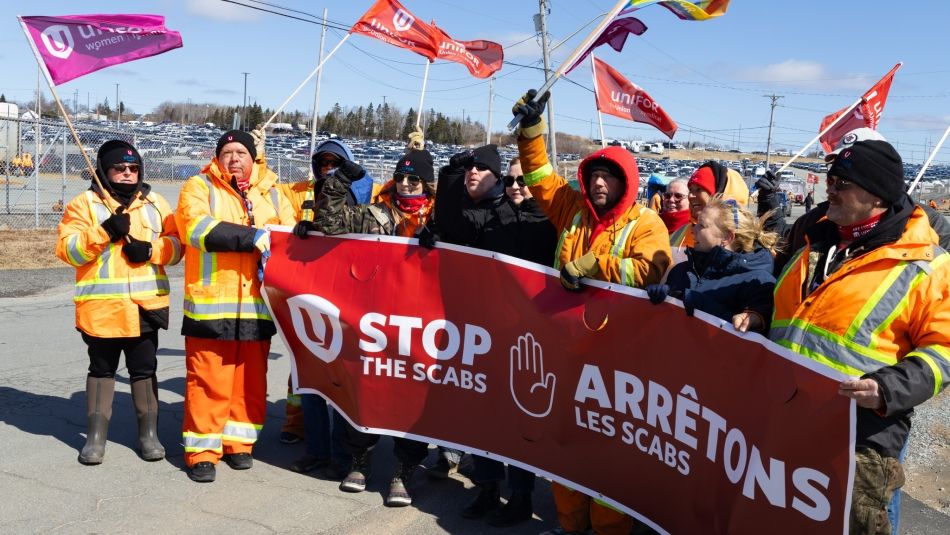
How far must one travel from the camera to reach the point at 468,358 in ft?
15.5

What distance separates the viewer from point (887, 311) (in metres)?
3.14

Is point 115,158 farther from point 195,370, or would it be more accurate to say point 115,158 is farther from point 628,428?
point 628,428

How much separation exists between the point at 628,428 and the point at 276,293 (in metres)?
2.31

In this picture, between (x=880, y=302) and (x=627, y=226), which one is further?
(x=627, y=226)

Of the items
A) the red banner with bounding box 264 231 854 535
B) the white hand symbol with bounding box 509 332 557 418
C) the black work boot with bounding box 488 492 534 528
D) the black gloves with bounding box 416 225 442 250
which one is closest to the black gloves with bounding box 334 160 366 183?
the red banner with bounding box 264 231 854 535

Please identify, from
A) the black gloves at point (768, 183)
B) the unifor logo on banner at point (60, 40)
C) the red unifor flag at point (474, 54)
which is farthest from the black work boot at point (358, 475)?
the red unifor flag at point (474, 54)

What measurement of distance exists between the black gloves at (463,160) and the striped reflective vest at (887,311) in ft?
6.90

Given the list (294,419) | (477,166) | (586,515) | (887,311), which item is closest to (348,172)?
(477,166)

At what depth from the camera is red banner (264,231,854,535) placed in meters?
3.29

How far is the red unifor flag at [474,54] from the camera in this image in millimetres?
11711

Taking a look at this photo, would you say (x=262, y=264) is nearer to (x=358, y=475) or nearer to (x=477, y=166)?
(x=358, y=475)

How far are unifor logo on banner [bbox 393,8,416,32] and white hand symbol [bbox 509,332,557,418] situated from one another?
6.45 metres

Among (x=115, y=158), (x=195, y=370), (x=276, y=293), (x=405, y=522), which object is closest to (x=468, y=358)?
(x=405, y=522)

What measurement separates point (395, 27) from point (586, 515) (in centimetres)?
699
